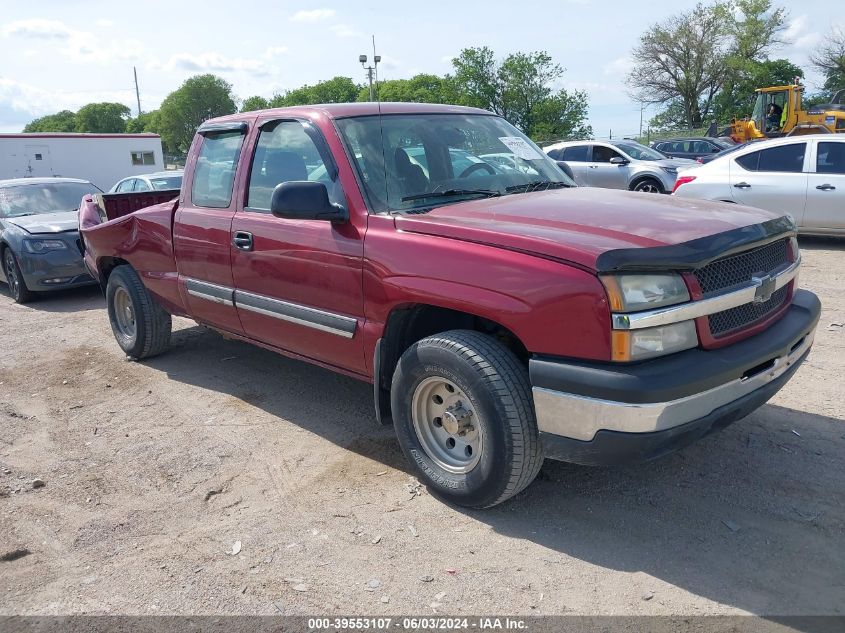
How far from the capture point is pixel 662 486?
3.68 meters

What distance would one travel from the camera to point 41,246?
905 centimetres

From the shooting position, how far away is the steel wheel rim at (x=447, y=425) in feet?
11.3

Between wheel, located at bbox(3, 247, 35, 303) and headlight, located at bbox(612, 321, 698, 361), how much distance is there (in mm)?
8576

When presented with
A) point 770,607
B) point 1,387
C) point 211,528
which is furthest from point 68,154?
point 770,607

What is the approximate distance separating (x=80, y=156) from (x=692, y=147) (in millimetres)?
23752

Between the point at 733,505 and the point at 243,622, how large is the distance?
2300 millimetres

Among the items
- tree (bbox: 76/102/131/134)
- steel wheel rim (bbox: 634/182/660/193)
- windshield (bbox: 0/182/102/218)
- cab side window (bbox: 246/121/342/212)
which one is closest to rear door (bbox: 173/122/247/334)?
cab side window (bbox: 246/121/342/212)

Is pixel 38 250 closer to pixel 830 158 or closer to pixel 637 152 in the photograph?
pixel 830 158

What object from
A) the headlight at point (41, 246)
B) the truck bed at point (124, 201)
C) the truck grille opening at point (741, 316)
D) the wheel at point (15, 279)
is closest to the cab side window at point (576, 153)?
the headlight at point (41, 246)

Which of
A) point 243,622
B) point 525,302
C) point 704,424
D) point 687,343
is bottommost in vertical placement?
point 243,622

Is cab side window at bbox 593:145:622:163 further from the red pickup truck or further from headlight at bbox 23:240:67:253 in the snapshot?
the red pickup truck

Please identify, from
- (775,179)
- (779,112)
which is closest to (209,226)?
(775,179)

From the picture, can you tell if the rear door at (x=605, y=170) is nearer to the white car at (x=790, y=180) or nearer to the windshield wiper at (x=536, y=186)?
the white car at (x=790, y=180)

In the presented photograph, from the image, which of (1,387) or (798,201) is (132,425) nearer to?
(1,387)
